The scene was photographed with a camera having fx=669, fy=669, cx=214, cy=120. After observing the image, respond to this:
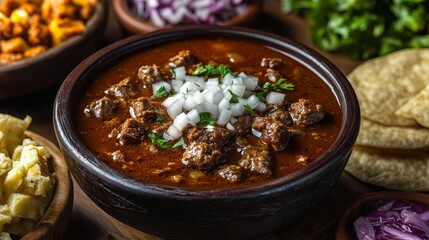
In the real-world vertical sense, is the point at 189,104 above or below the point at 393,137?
above

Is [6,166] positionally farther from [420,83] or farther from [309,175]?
[420,83]

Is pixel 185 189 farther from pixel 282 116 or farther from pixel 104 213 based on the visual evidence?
pixel 104 213

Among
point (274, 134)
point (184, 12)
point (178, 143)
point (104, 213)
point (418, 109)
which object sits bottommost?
point (104, 213)

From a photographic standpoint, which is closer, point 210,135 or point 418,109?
A: point 210,135

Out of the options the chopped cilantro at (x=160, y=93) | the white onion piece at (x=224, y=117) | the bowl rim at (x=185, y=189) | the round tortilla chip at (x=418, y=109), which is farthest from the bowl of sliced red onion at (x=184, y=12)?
the white onion piece at (x=224, y=117)

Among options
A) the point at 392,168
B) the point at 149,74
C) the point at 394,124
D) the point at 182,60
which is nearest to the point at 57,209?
the point at 149,74
